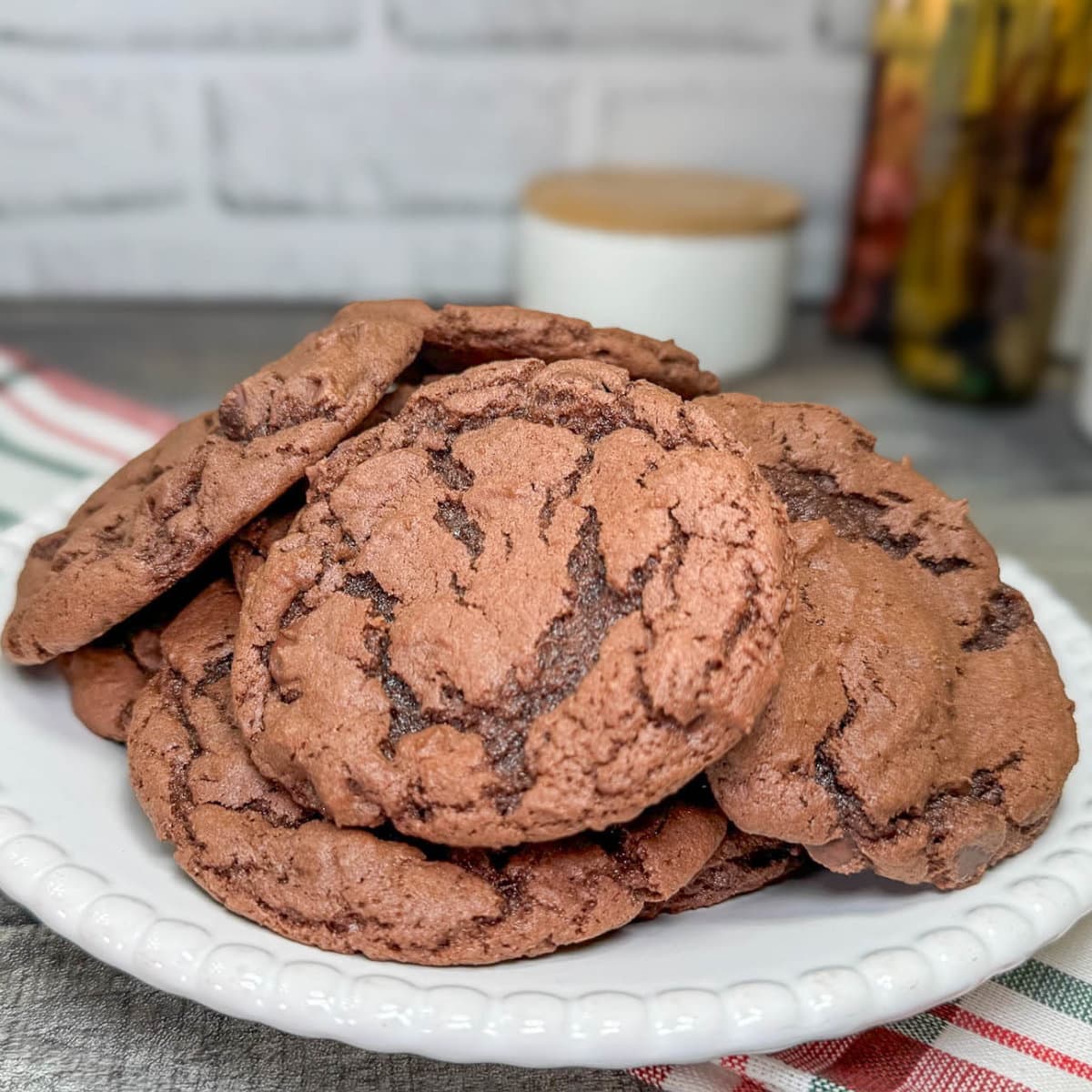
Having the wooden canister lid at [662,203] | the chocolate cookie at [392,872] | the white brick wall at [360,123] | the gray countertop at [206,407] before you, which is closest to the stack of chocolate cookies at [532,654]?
the chocolate cookie at [392,872]

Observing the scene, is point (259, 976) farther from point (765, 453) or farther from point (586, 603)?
point (765, 453)

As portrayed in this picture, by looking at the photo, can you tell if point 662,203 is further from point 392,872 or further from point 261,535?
point 392,872

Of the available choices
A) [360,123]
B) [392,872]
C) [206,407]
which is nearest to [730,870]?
[392,872]

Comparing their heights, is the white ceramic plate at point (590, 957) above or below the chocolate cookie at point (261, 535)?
below

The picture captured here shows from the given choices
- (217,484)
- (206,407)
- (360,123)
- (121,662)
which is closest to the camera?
(217,484)

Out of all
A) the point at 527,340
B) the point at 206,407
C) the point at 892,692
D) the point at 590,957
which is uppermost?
the point at 527,340

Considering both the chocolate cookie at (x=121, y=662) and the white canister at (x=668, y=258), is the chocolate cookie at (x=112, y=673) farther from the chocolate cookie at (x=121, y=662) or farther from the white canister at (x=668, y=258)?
the white canister at (x=668, y=258)

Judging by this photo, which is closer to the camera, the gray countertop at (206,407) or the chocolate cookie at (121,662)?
the gray countertop at (206,407)
